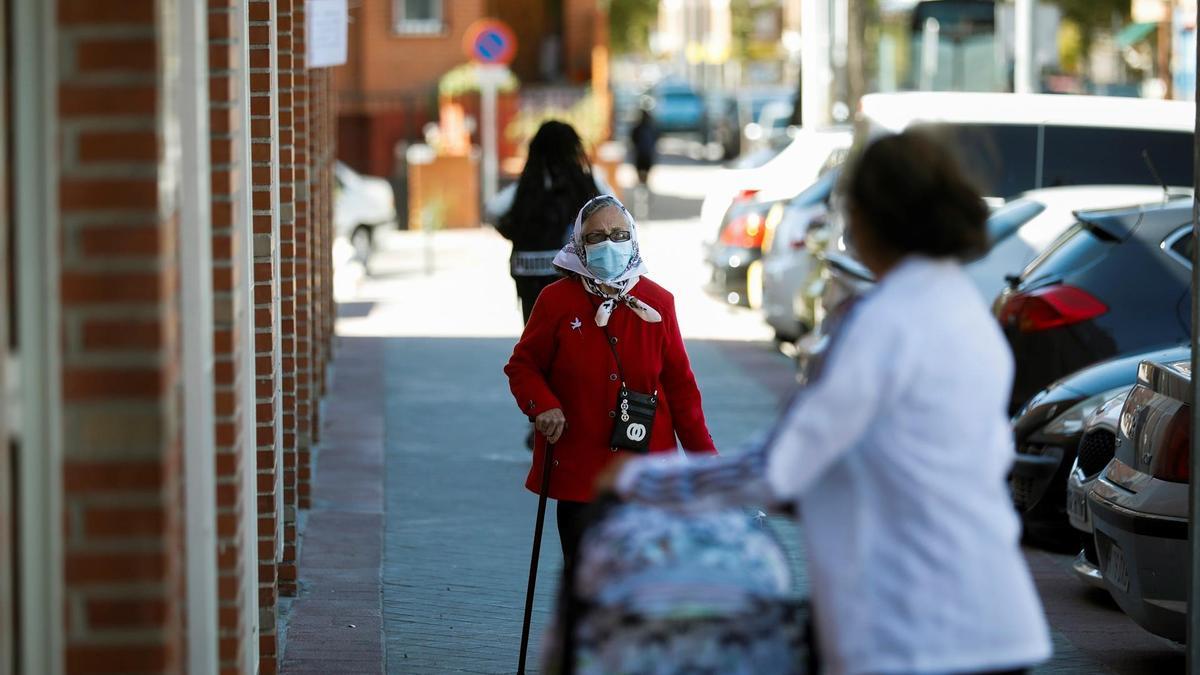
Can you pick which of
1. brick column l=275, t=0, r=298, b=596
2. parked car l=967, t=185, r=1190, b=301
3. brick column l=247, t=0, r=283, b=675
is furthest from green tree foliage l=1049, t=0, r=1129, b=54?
brick column l=247, t=0, r=283, b=675

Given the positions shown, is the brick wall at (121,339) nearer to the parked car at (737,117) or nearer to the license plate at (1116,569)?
the license plate at (1116,569)

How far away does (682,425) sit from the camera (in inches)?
249

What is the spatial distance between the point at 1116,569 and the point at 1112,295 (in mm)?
3498

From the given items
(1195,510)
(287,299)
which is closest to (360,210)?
(287,299)

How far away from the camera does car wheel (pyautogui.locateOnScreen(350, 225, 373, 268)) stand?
79.7 ft

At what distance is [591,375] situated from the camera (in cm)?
620

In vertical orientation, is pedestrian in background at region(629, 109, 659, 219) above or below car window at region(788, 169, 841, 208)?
above

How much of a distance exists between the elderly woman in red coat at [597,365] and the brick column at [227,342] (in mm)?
1632

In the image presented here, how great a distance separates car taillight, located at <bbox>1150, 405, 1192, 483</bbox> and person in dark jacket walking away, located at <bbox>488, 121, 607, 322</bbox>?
359 cm

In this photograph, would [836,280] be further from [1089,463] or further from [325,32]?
[325,32]

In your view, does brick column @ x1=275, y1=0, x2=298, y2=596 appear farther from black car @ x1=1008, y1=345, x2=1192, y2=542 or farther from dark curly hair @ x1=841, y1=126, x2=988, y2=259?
dark curly hair @ x1=841, y1=126, x2=988, y2=259

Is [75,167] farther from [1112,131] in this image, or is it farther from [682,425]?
[1112,131]

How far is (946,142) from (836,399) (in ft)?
1.94

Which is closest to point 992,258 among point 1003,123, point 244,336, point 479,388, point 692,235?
point 1003,123
